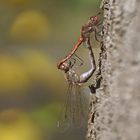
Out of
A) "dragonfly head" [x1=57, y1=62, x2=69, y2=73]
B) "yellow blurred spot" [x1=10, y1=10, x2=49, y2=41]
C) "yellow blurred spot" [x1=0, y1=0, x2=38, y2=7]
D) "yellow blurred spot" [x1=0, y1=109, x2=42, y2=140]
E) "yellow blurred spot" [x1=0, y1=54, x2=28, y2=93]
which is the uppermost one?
"yellow blurred spot" [x1=0, y1=0, x2=38, y2=7]

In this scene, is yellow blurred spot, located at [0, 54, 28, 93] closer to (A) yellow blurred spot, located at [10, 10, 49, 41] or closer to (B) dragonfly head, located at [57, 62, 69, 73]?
(A) yellow blurred spot, located at [10, 10, 49, 41]

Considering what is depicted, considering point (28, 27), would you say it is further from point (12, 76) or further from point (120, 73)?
point (120, 73)

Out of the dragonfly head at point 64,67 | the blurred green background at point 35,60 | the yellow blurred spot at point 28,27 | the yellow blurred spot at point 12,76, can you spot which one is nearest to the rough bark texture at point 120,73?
the dragonfly head at point 64,67

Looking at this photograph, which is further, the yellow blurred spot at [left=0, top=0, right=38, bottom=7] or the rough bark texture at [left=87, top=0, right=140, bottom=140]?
the yellow blurred spot at [left=0, top=0, right=38, bottom=7]

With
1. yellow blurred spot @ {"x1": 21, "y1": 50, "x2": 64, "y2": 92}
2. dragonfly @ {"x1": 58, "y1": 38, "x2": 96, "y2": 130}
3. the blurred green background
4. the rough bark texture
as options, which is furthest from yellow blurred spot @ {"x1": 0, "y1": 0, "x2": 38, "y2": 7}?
the rough bark texture

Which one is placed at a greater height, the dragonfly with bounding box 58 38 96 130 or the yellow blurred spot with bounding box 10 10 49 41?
the yellow blurred spot with bounding box 10 10 49 41

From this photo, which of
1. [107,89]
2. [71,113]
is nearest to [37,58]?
[71,113]

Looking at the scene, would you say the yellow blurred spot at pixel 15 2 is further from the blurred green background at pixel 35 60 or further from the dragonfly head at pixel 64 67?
the dragonfly head at pixel 64 67

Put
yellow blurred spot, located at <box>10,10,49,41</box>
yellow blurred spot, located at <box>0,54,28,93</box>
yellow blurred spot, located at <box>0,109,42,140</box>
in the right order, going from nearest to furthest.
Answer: yellow blurred spot, located at <box>0,109,42,140</box> → yellow blurred spot, located at <box>0,54,28,93</box> → yellow blurred spot, located at <box>10,10,49,41</box>
